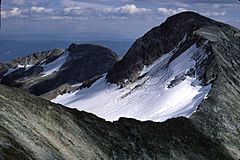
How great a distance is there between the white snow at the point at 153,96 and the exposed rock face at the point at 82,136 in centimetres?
921

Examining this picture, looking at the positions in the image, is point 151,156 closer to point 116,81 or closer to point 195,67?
point 195,67

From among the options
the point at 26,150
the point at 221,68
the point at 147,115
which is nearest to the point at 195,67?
the point at 221,68

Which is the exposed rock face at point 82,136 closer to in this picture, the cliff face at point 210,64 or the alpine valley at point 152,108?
the alpine valley at point 152,108

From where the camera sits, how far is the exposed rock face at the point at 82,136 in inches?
1542

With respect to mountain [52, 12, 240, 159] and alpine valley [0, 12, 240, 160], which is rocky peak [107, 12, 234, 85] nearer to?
mountain [52, 12, 240, 159]

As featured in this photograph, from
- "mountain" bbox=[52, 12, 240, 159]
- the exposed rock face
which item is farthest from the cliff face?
the exposed rock face

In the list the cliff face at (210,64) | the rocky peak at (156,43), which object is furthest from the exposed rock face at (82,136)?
the rocky peak at (156,43)

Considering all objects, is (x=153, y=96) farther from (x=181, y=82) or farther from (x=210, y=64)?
(x=210, y=64)

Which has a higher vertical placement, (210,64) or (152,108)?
(210,64)

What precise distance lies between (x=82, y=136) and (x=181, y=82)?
4395 cm

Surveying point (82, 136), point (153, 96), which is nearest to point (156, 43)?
point (153, 96)

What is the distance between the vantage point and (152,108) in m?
82.7

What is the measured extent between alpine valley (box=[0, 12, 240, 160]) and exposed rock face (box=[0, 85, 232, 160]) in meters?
0.12

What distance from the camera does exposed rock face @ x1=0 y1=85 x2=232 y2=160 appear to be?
3916 cm
